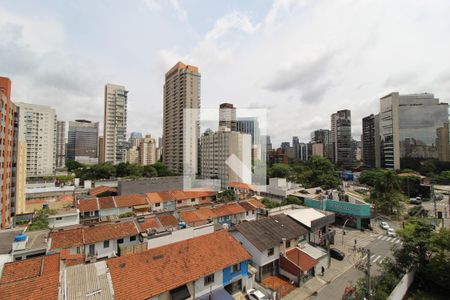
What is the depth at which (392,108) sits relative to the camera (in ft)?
Result: 226

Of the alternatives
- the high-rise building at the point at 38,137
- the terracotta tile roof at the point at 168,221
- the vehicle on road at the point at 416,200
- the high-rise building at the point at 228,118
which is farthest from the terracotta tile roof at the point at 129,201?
the high-rise building at the point at 38,137

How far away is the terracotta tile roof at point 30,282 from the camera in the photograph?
9383 mm

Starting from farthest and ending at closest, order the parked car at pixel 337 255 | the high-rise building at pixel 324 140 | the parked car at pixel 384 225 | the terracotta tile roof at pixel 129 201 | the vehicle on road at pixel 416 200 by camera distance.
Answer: the high-rise building at pixel 324 140
the vehicle on road at pixel 416 200
the terracotta tile roof at pixel 129 201
the parked car at pixel 384 225
the parked car at pixel 337 255

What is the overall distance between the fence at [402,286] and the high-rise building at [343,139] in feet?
297

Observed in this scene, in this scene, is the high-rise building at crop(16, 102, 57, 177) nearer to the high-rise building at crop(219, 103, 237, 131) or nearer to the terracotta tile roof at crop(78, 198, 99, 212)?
the terracotta tile roof at crop(78, 198, 99, 212)

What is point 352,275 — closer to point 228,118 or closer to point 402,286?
point 402,286

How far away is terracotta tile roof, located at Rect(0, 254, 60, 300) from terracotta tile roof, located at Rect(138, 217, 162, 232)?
11.1m

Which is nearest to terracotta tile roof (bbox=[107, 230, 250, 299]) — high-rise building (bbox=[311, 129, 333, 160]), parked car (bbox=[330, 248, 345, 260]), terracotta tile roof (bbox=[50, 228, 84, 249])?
terracotta tile roof (bbox=[50, 228, 84, 249])

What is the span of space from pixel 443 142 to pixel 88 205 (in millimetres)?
98091

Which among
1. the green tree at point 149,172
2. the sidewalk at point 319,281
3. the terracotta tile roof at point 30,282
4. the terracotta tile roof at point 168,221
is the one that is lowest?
the sidewalk at point 319,281

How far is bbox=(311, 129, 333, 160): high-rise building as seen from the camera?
118262 millimetres

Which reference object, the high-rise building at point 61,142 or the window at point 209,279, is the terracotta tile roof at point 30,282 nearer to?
the window at point 209,279

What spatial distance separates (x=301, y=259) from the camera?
1805 centimetres

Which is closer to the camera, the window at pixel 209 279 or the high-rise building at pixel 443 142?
the window at pixel 209 279
